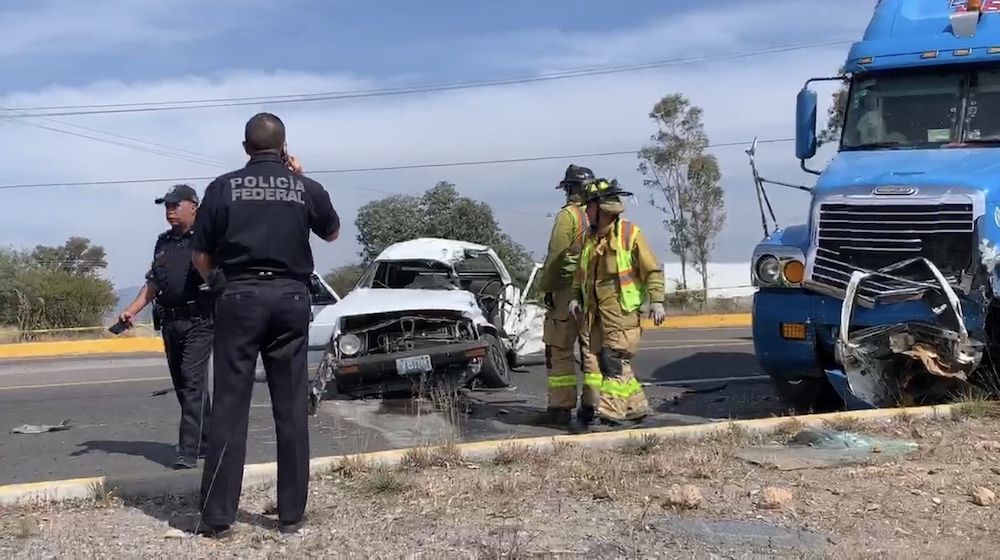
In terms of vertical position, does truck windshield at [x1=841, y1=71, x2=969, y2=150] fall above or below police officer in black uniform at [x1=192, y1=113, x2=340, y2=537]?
above

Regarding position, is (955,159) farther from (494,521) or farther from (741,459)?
(494,521)

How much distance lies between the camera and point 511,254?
27.4 meters

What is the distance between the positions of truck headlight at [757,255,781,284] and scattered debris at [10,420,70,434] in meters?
5.88

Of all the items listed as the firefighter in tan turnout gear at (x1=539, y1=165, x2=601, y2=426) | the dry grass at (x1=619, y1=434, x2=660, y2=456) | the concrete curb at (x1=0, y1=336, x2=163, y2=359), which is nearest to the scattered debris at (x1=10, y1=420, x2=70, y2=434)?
the firefighter in tan turnout gear at (x1=539, y1=165, x2=601, y2=426)

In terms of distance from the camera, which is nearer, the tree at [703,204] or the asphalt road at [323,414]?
the asphalt road at [323,414]

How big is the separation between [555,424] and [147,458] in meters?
2.97

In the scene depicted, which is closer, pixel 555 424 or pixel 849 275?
pixel 849 275

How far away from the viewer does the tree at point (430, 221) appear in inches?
1145

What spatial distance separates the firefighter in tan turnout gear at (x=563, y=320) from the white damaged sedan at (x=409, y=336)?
130cm

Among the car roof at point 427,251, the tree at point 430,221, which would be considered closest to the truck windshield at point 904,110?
the car roof at point 427,251

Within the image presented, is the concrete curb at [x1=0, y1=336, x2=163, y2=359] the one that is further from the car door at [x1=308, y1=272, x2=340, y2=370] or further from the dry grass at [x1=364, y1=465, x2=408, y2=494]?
the dry grass at [x1=364, y1=465, x2=408, y2=494]

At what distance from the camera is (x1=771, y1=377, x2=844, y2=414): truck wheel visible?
8.27 m

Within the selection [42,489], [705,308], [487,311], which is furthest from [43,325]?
[42,489]

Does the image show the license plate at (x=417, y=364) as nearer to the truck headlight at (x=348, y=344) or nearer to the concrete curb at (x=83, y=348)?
the truck headlight at (x=348, y=344)
